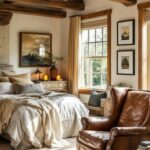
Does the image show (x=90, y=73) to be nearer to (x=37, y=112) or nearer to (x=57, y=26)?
(x=57, y=26)

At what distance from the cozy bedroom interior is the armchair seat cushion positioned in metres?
0.01

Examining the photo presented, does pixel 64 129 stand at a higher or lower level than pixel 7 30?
lower

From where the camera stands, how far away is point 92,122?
13.6 ft

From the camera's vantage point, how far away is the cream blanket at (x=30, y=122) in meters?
4.69

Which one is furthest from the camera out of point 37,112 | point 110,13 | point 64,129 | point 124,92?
point 110,13

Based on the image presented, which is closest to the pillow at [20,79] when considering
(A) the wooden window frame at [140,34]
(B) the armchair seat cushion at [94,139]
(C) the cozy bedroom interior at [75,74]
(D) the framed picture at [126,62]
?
(C) the cozy bedroom interior at [75,74]

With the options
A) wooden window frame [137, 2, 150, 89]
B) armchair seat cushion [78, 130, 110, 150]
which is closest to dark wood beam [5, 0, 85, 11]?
wooden window frame [137, 2, 150, 89]

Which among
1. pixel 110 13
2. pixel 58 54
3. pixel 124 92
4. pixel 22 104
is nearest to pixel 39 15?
pixel 58 54

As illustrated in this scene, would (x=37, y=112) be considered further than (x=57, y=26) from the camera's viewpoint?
No

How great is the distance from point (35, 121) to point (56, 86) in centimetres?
317

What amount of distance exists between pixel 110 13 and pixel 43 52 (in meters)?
2.29

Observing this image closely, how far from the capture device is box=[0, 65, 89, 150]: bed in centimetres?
470

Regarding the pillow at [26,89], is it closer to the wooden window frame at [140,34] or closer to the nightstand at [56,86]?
the nightstand at [56,86]

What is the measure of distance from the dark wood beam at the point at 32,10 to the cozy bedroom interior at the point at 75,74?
24 millimetres
